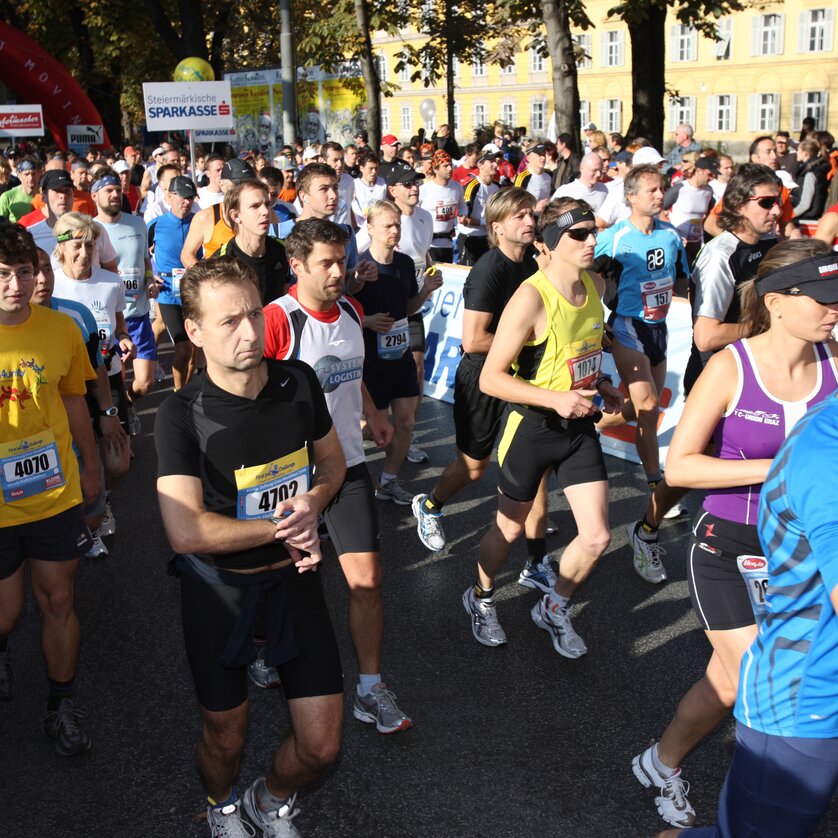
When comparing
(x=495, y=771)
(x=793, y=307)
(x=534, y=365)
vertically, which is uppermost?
(x=793, y=307)

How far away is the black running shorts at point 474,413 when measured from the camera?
5770 mm

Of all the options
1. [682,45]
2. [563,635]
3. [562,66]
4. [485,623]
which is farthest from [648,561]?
[682,45]

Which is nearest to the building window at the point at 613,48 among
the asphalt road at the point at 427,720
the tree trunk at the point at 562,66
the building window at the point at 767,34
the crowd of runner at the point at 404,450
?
the building window at the point at 767,34

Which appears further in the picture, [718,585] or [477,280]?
[477,280]

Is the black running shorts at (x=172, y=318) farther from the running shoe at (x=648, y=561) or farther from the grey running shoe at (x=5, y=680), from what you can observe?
the running shoe at (x=648, y=561)

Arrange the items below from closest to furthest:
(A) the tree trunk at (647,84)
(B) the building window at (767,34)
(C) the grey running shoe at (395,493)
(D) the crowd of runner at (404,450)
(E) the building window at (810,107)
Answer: (D) the crowd of runner at (404,450) < (C) the grey running shoe at (395,493) < (A) the tree trunk at (647,84) < (E) the building window at (810,107) < (B) the building window at (767,34)

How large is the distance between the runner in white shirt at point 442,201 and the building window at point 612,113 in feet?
156

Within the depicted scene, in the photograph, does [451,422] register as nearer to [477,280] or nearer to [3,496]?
[477,280]

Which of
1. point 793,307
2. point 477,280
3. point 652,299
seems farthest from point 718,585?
point 652,299

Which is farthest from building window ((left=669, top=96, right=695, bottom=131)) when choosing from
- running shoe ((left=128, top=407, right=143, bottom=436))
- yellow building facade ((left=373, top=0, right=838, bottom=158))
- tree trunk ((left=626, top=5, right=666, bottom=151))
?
running shoe ((left=128, top=407, right=143, bottom=436))

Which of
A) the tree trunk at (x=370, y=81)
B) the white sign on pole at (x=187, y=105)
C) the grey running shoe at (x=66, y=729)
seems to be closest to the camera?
the grey running shoe at (x=66, y=729)

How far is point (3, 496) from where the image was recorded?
3.96 meters

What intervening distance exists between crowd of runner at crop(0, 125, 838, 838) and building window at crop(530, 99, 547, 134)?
58.6 meters

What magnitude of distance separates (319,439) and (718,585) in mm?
1432
